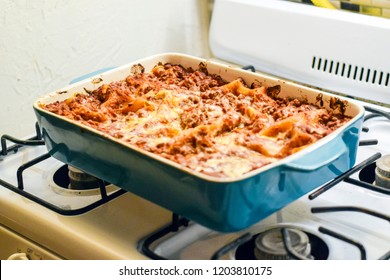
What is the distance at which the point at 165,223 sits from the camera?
0.95 meters

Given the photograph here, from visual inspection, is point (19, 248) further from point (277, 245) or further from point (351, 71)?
point (351, 71)

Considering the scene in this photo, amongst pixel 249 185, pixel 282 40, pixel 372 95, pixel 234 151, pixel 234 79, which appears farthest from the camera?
pixel 282 40

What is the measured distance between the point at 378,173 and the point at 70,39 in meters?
0.70

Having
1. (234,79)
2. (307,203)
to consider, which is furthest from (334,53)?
(307,203)

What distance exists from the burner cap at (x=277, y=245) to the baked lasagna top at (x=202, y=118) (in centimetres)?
10

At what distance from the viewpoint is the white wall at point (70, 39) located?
1290 mm

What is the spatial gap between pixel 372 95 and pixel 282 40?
0.23 meters

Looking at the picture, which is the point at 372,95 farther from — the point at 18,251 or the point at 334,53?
the point at 18,251

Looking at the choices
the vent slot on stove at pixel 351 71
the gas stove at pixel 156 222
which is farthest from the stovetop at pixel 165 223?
the vent slot on stove at pixel 351 71

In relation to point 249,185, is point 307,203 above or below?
below

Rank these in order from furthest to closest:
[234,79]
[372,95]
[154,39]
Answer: [154,39]
[372,95]
[234,79]

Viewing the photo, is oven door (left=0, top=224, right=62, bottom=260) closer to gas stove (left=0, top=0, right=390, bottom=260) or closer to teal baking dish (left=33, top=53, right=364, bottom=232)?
gas stove (left=0, top=0, right=390, bottom=260)

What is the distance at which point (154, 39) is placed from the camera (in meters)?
1.55

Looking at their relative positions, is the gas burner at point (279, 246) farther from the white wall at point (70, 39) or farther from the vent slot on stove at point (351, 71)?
the white wall at point (70, 39)
